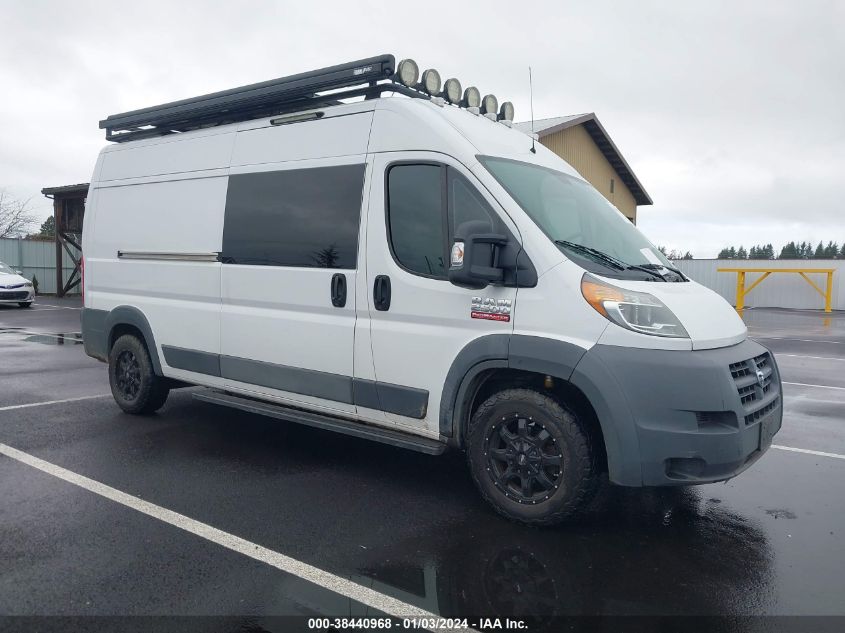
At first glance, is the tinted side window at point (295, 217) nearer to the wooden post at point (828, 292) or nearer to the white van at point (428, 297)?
the white van at point (428, 297)

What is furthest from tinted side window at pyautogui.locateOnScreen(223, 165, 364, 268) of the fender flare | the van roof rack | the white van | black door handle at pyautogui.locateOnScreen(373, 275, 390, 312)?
the fender flare

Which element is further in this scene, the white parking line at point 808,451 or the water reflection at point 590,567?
the white parking line at point 808,451

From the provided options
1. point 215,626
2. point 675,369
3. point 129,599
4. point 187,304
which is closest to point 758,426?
point 675,369

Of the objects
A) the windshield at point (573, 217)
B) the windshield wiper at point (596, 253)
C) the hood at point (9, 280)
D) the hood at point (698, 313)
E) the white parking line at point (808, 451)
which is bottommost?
the white parking line at point (808, 451)

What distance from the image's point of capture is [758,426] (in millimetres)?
3816

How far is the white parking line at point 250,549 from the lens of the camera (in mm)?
3107

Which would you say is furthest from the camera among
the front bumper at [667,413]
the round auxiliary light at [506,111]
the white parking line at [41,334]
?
the white parking line at [41,334]

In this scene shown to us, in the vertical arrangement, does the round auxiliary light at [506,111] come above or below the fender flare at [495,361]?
above

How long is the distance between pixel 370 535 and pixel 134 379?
12.0 feet

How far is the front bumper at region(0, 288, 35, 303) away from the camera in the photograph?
65.6 ft

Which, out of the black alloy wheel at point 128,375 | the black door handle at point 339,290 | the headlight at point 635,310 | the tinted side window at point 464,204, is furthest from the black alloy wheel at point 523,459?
the black alloy wheel at point 128,375

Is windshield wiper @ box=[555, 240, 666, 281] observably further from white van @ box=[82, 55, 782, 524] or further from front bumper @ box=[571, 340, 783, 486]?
front bumper @ box=[571, 340, 783, 486]

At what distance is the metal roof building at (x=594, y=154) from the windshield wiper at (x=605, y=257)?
51.2 feet

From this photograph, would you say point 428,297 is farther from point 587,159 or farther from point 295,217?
point 587,159
